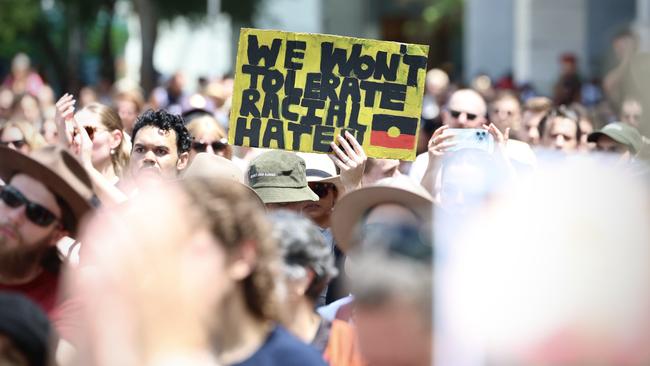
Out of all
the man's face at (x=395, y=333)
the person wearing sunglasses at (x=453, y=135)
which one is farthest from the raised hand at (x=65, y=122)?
the man's face at (x=395, y=333)

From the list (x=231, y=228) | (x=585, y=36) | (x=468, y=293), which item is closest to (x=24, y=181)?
(x=231, y=228)

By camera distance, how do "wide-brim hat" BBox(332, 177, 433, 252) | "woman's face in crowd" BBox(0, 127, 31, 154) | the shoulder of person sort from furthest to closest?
"woman's face in crowd" BBox(0, 127, 31, 154)
"wide-brim hat" BBox(332, 177, 433, 252)
the shoulder of person

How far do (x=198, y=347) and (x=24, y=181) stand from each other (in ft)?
5.24

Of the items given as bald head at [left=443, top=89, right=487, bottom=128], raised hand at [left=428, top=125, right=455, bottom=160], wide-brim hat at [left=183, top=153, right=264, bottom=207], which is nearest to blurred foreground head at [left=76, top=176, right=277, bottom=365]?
wide-brim hat at [left=183, top=153, right=264, bottom=207]

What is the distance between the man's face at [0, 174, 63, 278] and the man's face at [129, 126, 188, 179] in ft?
7.94

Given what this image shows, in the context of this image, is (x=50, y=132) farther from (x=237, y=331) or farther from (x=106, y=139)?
(x=237, y=331)

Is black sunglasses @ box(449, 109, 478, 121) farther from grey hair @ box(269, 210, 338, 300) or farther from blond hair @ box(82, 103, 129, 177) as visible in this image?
grey hair @ box(269, 210, 338, 300)

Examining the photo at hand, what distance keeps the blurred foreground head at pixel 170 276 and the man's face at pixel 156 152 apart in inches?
144

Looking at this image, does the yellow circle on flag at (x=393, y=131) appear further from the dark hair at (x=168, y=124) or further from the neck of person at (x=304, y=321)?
the neck of person at (x=304, y=321)

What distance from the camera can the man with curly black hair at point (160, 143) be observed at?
7.54 metres

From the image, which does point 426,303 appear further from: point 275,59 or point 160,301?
point 275,59

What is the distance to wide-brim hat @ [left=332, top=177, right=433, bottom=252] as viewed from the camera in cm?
497

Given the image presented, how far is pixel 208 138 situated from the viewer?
8820 millimetres

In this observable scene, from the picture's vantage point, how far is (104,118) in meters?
8.20
